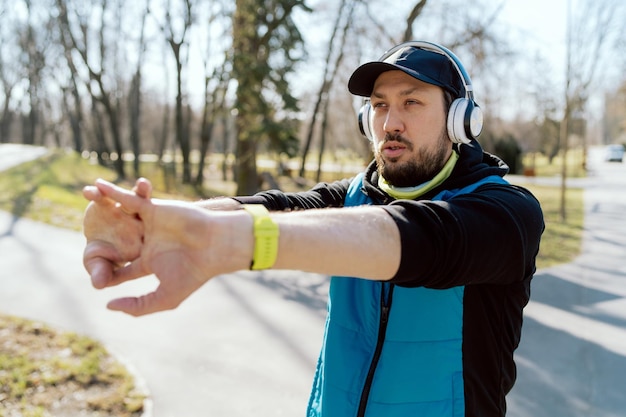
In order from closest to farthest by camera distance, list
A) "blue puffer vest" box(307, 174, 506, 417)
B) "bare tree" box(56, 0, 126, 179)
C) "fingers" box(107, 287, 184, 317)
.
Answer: "fingers" box(107, 287, 184, 317)
"blue puffer vest" box(307, 174, 506, 417)
"bare tree" box(56, 0, 126, 179)

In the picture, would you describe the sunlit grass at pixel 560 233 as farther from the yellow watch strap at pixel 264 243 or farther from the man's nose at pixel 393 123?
the yellow watch strap at pixel 264 243

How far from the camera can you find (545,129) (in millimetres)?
56625

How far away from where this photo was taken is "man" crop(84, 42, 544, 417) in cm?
134

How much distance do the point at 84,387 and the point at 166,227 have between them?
405 centimetres

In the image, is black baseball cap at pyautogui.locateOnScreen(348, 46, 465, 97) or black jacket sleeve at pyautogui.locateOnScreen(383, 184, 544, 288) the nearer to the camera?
black jacket sleeve at pyautogui.locateOnScreen(383, 184, 544, 288)

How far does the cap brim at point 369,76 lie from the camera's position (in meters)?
2.00

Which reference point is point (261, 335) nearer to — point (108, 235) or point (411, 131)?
point (411, 131)

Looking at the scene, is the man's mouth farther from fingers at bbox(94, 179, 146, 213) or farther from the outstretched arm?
fingers at bbox(94, 179, 146, 213)

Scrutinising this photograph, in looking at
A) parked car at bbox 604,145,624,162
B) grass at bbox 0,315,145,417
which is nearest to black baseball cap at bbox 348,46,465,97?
grass at bbox 0,315,145,417

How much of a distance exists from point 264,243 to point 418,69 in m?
1.06

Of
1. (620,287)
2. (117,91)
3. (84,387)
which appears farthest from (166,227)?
(117,91)

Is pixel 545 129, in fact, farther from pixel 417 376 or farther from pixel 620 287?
pixel 417 376

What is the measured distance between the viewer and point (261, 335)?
6180 millimetres

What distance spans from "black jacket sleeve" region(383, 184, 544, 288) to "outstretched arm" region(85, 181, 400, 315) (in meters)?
0.06
